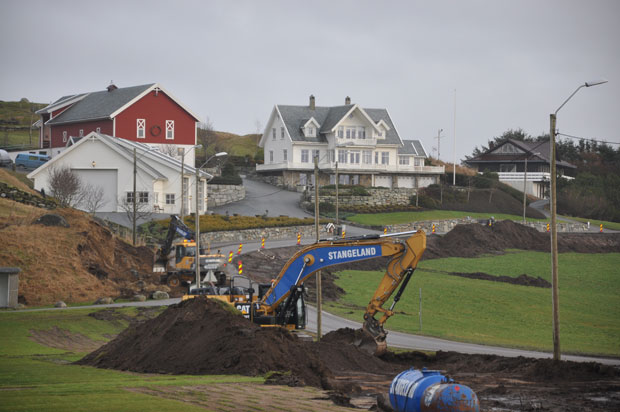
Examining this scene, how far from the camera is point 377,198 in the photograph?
86750mm

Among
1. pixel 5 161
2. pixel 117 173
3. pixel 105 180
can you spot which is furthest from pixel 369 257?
pixel 5 161

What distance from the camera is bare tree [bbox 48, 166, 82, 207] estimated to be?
204ft

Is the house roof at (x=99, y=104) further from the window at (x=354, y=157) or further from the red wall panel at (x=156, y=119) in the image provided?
the window at (x=354, y=157)

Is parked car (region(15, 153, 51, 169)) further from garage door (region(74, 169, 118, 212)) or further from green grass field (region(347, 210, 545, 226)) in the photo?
green grass field (region(347, 210, 545, 226))

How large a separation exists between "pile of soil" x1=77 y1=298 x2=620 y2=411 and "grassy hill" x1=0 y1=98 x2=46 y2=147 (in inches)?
3564

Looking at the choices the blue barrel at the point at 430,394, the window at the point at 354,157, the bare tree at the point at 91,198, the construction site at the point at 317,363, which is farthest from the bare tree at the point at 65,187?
the blue barrel at the point at 430,394

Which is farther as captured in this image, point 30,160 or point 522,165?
point 522,165

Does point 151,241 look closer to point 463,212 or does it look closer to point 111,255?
point 111,255

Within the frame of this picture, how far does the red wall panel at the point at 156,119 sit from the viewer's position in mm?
82188

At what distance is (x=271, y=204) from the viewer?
8094cm

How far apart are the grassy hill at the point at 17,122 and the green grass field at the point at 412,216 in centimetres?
5658

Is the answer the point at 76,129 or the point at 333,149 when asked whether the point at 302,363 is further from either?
the point at 333,149

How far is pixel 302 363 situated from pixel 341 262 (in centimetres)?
537

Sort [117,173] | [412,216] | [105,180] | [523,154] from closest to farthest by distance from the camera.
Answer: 1. [117,173]
2. [105,180]
3. [412,216]
4. [523,154]
